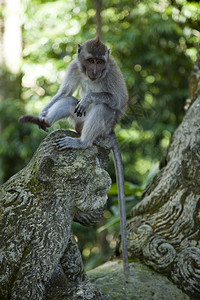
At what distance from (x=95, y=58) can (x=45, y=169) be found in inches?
62.9

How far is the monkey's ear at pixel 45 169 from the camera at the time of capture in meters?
2.62

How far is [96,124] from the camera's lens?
357 cm

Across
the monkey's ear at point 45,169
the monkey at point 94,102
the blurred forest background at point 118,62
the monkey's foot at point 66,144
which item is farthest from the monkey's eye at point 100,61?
the blurred forest background at point 118,62

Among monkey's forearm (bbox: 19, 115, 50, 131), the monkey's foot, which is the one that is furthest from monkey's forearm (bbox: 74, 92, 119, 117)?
the monkey's foot

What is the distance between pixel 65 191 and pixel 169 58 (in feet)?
22.5

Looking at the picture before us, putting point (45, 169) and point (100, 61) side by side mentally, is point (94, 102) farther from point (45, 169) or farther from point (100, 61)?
point (45, 169)

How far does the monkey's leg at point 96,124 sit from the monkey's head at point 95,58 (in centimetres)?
33

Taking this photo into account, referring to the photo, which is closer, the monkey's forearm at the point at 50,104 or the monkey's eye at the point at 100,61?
the monkey's forearm at the point at 50,104

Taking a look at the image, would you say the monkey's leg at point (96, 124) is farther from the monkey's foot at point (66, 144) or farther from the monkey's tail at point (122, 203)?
the monkey's tail at point (122, 203)

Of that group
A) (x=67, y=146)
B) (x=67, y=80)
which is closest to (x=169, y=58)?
(x=67, y=80)

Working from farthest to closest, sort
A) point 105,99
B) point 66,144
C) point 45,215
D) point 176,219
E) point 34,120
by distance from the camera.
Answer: point 105,99, point 176,219, point 34,120, point 66,144, point 45,215

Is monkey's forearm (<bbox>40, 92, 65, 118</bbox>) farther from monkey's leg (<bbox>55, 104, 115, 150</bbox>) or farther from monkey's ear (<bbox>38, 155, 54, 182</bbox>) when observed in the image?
monkey's ear (<bbox>38, 155, 54, 182</bbox>)

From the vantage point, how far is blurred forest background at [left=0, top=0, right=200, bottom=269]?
8.63 meters

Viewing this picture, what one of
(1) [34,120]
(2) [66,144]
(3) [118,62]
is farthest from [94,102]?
(3) [118,62]
